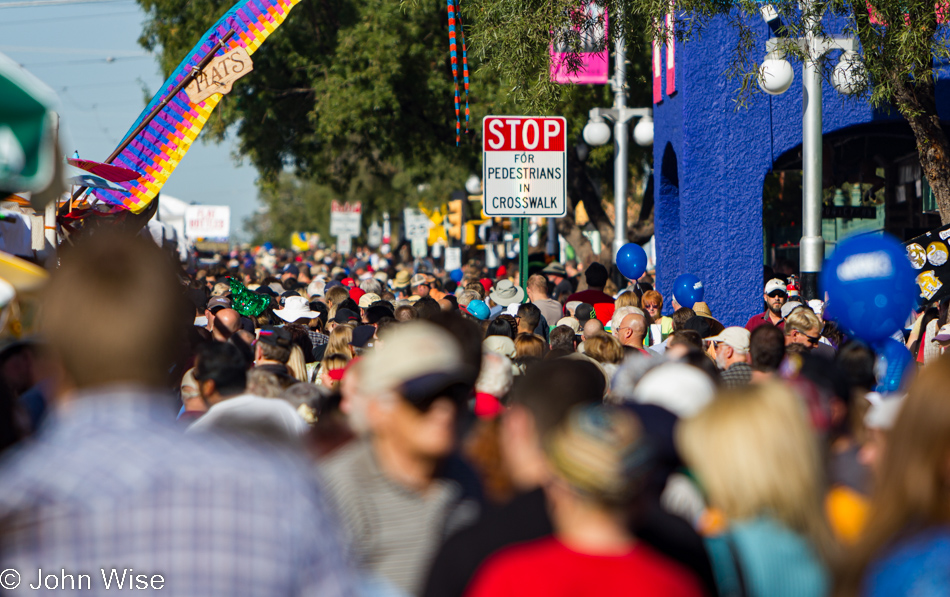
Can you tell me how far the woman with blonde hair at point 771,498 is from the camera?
2670mm

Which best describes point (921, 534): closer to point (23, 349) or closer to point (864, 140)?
point (23, 349)

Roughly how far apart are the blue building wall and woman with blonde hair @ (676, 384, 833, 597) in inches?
470

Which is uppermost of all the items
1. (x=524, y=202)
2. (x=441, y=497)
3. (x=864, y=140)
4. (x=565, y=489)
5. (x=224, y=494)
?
(x=864, y=140)

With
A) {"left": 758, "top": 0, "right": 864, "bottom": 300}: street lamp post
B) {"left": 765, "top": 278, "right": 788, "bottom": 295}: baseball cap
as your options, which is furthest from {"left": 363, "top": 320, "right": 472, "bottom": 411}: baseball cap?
{"left": 765, "top": 278, "right": 788, "bottom": 295}: baseball cap

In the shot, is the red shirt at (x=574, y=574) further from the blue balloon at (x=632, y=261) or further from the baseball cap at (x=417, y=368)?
the blue balloon at (x=632, y=261)

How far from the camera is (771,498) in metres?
2.69

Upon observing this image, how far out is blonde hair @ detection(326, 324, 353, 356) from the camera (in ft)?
23.4

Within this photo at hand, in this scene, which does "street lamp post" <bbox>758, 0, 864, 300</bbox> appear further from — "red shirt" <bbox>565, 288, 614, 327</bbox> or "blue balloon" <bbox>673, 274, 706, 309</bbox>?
"red shirt" <bbox>565, 288, 614, 327</bbox>

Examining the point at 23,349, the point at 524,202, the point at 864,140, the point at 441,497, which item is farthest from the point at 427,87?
the point at 441,497

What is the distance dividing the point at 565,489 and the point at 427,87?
806 inches

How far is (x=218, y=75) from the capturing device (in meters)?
8.66

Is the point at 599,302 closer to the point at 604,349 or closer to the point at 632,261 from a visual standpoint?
the point at 632,261

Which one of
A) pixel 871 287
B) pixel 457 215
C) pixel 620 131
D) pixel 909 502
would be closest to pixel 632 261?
pixel 620 131

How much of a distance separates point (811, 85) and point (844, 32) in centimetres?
98
